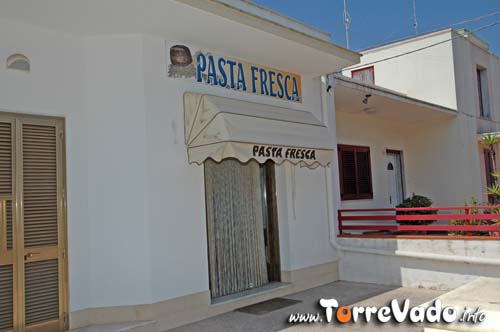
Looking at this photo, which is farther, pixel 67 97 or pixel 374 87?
pixel 374 87

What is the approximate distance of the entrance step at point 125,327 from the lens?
772cm

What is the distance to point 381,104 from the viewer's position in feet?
52.7

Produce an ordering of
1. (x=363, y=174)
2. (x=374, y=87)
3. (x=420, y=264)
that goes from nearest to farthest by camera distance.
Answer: (x=420, y=264), (x=374, y=87), (x=363, y=174)

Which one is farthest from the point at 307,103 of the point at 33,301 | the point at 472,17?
the point at 472,17

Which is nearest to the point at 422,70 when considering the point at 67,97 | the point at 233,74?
the point at 233,74

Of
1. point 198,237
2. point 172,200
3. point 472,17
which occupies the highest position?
point 472,17

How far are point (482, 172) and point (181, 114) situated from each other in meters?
16.3

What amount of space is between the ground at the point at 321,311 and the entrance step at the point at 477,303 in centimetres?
145

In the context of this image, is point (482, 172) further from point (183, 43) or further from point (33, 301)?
point (33, 301)

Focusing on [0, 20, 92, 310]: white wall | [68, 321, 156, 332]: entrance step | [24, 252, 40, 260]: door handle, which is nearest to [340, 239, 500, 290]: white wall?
[68, 321, 156, 332]: entrance step

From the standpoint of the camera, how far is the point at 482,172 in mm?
20172

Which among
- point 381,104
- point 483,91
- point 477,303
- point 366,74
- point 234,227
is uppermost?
point 366,74

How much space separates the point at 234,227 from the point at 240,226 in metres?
0.22

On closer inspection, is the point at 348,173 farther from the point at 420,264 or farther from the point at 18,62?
the point at 18,62
